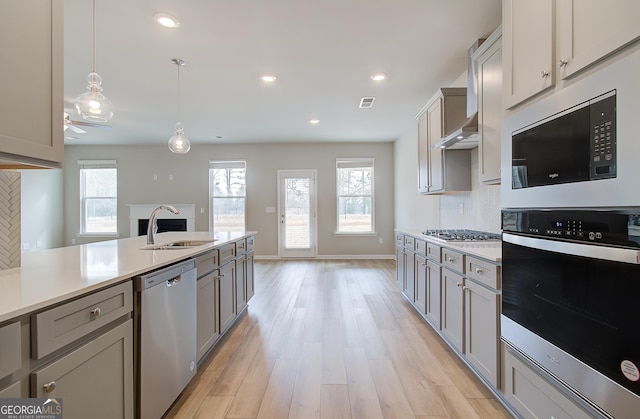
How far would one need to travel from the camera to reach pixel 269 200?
6680 millimetres

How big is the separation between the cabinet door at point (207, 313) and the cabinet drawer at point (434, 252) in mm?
1897

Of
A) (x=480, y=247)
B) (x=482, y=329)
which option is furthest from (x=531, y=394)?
(x=480, y=247)

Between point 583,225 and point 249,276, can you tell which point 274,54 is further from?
point 583,225

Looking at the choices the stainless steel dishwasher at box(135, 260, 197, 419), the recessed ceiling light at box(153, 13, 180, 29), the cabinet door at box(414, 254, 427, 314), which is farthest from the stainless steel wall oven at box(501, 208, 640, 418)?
the recessed ceiling light at box(153, 13, 180, 29)

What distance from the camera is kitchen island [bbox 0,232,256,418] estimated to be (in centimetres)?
86

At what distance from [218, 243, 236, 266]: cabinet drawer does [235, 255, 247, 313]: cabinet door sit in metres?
0.16

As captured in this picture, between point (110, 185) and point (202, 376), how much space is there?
6.63 m

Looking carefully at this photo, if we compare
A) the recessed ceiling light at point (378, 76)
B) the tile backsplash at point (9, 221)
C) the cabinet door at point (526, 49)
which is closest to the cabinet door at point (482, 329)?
the cabinet door at point (526, 49)

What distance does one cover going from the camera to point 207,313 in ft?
7.18

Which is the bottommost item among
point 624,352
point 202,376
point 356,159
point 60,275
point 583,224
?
point 202,376

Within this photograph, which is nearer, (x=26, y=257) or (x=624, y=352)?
(x=624, y=352)

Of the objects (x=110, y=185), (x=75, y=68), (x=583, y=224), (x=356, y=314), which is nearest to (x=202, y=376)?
(x=356, y=314)

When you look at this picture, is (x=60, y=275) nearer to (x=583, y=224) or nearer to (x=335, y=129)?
(x=583, y=224)

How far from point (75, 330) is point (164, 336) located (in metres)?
0.59
